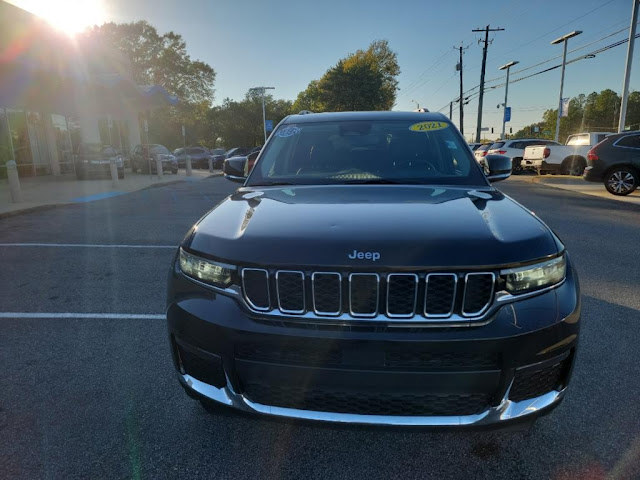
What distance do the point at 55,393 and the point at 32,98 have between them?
22984 mm

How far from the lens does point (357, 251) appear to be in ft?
5.57

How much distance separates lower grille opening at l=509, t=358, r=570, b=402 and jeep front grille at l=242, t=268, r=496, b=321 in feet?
1.04

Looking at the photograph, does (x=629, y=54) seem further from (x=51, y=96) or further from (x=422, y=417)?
(x=51, y=96)

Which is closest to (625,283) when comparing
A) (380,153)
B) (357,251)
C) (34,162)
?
(380,153)

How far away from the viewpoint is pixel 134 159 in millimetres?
25125

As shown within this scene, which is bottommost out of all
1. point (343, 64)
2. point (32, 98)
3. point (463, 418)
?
point (463, 418)

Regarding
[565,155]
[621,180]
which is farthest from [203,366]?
[565,155]

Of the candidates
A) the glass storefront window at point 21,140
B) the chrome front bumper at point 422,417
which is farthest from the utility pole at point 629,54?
the glass storefront window at point 21,140

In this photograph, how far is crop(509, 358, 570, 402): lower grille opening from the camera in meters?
1.69

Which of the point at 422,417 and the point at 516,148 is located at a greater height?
the point at 516,148

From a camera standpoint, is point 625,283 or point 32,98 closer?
point 625,283

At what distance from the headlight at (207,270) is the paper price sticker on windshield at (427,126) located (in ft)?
6.74

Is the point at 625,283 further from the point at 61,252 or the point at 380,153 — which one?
the point at 61,252

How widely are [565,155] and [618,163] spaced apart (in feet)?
25.1
